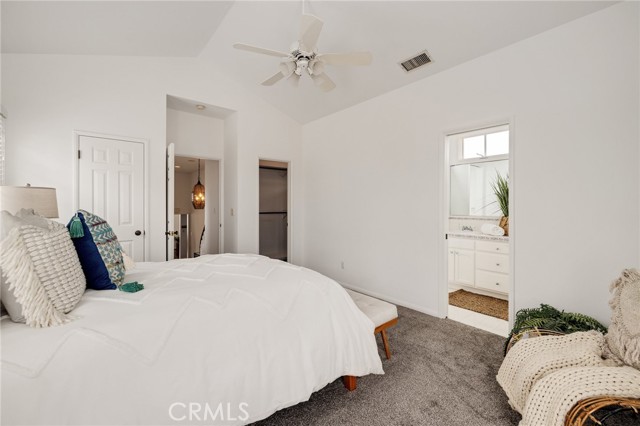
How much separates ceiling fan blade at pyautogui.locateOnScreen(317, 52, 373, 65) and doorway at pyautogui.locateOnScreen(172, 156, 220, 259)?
3.33 meters

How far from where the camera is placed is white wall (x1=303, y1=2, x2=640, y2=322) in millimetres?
2109

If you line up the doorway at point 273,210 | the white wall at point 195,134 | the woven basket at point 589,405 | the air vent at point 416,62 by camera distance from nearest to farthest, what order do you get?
the woven basket at point 589,405 < the air vent at point 416,62 < the white wall at point 195,134 < the doorway at point 273,210

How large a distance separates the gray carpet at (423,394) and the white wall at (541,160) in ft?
2.60

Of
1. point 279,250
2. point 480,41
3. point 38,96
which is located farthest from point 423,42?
point 279,250

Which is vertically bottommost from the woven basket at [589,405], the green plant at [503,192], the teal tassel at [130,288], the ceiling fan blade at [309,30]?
the woven basket at [589,405]

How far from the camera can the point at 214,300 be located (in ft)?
4.67

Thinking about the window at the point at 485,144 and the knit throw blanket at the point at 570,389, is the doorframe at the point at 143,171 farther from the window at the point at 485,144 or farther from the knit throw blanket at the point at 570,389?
the window at the point at 485,144

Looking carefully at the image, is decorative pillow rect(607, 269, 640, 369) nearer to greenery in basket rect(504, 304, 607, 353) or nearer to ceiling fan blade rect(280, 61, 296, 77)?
greenery in basket rect(504, 304, 607, 353)

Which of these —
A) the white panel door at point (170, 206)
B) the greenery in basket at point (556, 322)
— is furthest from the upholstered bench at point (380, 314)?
the white panel door at point (170, 206)

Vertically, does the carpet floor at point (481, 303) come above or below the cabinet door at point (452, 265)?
below

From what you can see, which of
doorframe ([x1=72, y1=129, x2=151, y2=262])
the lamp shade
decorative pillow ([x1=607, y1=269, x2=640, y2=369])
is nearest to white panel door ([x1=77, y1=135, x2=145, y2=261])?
doorframe ([x1=72, y1=129, x2=151, y2=262])

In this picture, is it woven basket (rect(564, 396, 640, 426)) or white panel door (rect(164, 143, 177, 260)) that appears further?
white panel door (rect(164, 143, 177, 260))

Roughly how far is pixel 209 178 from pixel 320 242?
2.79 meters

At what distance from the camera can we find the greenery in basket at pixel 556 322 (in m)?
1.99
